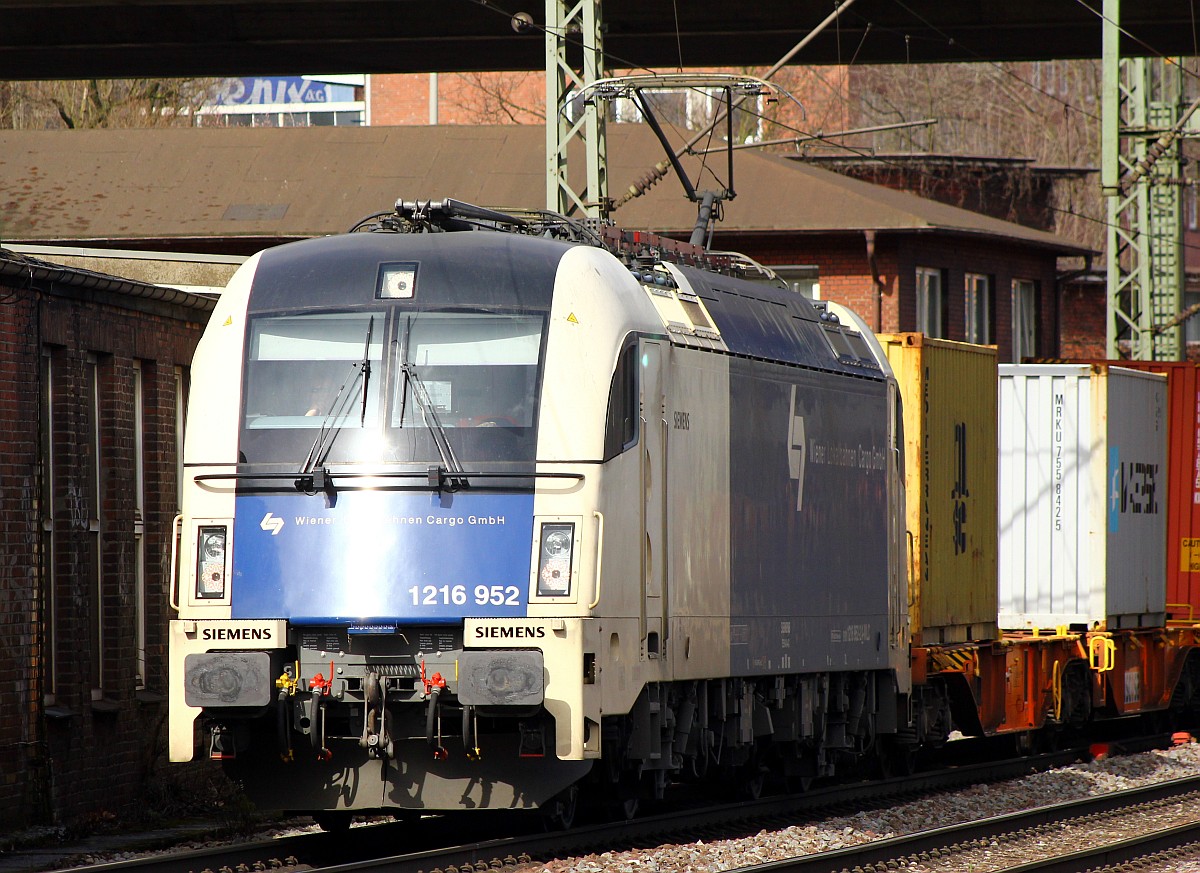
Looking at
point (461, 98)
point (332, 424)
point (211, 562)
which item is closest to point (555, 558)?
point (332, 424)

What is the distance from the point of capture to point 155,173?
119 ft

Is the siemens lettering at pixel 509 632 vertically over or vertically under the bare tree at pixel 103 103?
under

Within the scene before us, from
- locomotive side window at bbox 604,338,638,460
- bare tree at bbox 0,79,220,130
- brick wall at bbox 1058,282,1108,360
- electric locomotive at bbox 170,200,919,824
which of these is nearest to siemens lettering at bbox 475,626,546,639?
electric locomotive at bbox 170,200,919,824

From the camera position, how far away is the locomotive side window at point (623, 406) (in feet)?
36.9

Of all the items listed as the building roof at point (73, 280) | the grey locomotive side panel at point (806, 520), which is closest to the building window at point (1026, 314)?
the grey locomotive side panel at point (806, 520)

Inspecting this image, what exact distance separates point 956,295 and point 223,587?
87.7 feet

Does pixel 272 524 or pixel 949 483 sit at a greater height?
pixel 949 483

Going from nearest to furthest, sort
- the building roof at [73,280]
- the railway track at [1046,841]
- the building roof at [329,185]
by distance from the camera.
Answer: the railway track at [1046,841] < the building roof at [73,280] < the building roof at [329,185]

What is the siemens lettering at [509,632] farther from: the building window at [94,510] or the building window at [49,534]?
the building window at [94,510]

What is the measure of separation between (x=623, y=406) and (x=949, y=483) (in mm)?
7203

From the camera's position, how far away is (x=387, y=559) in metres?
10.9

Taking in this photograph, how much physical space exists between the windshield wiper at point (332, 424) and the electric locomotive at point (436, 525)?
1 centimetres

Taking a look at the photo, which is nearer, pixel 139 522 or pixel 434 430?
pixel 434 430

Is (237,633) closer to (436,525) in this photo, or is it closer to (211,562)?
(211,562)
